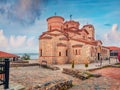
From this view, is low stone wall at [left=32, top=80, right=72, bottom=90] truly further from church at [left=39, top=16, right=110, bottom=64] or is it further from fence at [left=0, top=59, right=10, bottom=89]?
church at [left=39, top=16, right=110, bottom=64]

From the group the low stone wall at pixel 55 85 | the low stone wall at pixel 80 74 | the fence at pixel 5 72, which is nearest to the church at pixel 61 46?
the low stone wall at pixel 80 74

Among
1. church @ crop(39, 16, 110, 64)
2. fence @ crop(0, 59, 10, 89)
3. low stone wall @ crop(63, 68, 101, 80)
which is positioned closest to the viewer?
fence @ crop(0, 59, 10, 89)

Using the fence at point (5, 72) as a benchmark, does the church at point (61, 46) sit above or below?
above

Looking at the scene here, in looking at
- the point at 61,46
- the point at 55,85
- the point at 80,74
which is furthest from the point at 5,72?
the point at 61,46

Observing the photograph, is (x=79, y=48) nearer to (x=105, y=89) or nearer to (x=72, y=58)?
(x=72, y=58)

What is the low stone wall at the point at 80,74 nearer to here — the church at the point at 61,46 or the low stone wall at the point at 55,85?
the low stone wall at the point at 55,85

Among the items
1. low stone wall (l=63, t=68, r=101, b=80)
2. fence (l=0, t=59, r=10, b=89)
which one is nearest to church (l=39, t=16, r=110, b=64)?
low stone wall (l=63, t=68, r=101, b=80)

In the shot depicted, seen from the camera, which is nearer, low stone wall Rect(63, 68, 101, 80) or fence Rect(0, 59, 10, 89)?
fence Rect(0, 59, 10, 89)

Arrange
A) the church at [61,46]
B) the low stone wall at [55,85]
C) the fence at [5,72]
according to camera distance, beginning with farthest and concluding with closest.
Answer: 1. the church at [61,46]
2. the low stone wall at [55,85]
3. the fence at [5,72]

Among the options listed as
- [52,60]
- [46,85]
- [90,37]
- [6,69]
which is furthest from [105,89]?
[90,37]

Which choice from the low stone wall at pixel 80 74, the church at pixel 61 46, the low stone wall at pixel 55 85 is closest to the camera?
the low stone wall at pixel 55 85

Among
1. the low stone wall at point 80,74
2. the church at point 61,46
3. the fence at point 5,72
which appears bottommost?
the low stone wall at point 80,74

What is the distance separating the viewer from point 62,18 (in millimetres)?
38500

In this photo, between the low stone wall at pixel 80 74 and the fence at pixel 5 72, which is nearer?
the fence at pixel 5 72
